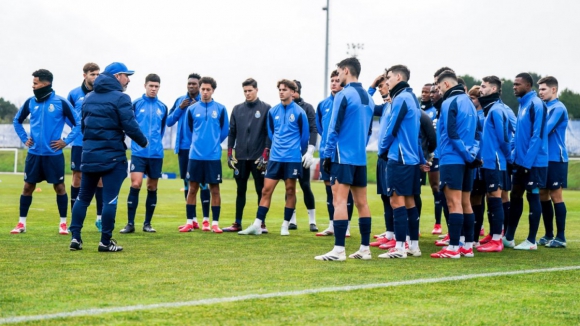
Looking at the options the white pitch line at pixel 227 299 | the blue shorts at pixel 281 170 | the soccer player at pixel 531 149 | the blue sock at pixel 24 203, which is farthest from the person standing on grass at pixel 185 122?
the white pitch line at pixel 227 299

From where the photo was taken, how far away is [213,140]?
12836mm

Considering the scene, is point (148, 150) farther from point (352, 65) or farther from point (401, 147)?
point (401, 147)

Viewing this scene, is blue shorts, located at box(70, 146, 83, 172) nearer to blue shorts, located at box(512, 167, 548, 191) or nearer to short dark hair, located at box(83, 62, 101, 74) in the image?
short dark hair, located at box(83, 62, 101, 74)

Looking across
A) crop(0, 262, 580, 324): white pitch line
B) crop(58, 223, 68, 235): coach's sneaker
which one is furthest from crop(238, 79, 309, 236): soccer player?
crop(0, 262, 580, 324): white pitch line

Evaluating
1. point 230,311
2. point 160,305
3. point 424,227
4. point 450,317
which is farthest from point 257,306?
point 424,227

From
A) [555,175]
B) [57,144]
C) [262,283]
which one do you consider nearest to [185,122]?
[57,144]

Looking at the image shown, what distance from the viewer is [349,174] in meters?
8.91

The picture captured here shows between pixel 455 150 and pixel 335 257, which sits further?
pixel 455 150

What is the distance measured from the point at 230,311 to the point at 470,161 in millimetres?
4753

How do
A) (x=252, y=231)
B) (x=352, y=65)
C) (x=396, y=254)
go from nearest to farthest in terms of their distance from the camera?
(x=352, y=65), (x=396, y=254), (x=252, y=231)

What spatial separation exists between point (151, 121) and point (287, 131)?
2.20 metres

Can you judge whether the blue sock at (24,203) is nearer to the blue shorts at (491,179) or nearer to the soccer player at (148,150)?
the soccer player at (148,150)

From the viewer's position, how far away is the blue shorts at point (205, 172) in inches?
499

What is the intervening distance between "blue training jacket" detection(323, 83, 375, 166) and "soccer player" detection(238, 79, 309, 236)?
3.54m
